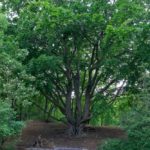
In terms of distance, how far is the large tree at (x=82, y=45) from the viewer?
17672 millimetres

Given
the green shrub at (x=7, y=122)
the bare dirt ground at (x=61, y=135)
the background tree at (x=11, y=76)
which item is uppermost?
the background tree at (x=11, y=76)

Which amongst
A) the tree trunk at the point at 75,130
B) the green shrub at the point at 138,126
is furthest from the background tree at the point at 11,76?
the tree trunk at the point at 75,130

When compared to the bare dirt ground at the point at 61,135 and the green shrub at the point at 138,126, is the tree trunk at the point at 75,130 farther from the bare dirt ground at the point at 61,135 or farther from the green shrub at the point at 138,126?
the green shrub at the point at 138,126

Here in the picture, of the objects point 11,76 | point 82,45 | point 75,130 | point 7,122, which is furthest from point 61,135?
point 7,122

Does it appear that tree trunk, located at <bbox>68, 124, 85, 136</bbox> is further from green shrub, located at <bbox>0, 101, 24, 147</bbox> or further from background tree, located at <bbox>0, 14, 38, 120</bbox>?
green shrub, located at <bbox>0, 101, 24, 147</bbox>

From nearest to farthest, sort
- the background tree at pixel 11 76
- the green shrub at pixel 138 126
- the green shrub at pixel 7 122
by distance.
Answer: the green shrub at pixel 138 126 → the green shrub at pixel 7 122 → the background tree at pixel 11 76

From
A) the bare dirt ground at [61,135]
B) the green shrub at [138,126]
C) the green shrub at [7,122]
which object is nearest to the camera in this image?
the green shrub at [138,126]

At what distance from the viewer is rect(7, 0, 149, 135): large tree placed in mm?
17672

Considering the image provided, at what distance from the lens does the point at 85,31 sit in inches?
723

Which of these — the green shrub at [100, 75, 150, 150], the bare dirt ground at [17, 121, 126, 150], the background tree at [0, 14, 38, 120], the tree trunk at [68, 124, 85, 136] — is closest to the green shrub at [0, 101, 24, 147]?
the background tree at [0, 14, 38, 120]

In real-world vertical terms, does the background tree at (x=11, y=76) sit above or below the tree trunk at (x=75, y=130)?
above

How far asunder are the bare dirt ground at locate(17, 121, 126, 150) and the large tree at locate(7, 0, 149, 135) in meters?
0.89

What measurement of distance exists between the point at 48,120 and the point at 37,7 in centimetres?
978

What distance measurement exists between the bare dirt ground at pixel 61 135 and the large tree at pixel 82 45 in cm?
89
